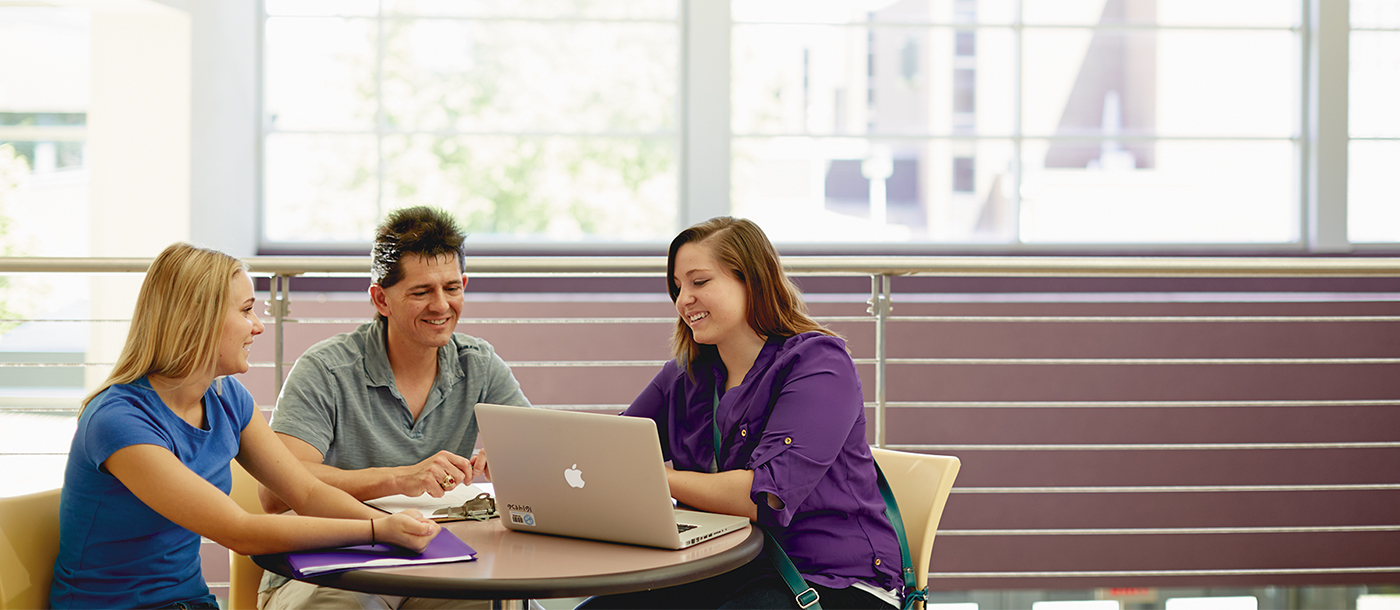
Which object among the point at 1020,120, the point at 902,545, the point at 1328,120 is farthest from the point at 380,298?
the point at 1328,120

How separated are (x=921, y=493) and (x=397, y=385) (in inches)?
40.8

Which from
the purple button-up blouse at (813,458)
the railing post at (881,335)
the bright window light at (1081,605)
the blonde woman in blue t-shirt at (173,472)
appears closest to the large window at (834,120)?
the bright window light at (1081,605)

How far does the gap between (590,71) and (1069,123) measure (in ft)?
7.48

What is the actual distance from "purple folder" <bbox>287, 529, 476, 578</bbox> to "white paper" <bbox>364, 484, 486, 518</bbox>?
0.25 m

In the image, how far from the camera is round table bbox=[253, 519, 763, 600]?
1.23 m

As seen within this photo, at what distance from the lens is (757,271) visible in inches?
69.7

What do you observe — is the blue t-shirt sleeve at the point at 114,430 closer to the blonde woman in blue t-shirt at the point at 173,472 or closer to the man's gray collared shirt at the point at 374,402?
the blonde woman in blue t-shirt at the point at 173,472

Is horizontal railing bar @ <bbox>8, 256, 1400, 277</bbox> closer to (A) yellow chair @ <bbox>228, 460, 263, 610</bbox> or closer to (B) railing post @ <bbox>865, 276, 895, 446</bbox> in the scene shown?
(B) railing post @ <bbox>865, 276, 895, 446</bbox>

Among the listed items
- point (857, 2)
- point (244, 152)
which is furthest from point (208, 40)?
point (857, 2)

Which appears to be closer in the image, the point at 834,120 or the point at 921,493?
the point at 921,493

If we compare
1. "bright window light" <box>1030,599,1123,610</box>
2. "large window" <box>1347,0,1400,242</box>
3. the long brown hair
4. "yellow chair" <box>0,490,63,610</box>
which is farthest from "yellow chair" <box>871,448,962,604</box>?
"large window" <box>1347,0,1400,242</box>

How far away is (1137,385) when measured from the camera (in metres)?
4.54

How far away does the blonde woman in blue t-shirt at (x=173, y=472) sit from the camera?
138 centimetres

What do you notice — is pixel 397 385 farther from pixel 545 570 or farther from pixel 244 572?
pixel 545 570
